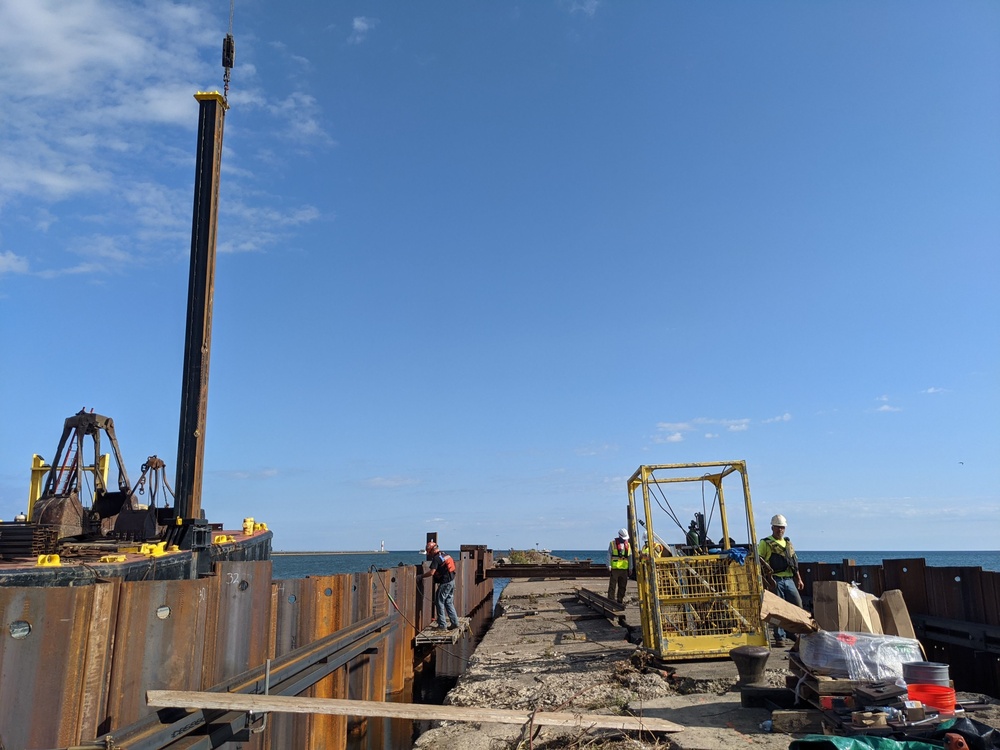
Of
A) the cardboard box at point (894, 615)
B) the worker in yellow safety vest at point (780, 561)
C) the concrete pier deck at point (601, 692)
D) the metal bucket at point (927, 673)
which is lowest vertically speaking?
the concrete pier deck at point (601, 692)

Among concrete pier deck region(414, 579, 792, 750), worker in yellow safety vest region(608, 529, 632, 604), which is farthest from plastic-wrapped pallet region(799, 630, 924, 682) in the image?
worker in yellow safety vest region(608, 529, 632, 604)

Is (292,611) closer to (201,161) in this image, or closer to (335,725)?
(335,725)

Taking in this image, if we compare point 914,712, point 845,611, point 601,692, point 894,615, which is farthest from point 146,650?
point 894,615

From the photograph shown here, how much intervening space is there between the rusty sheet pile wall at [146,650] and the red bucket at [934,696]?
5.02 meters

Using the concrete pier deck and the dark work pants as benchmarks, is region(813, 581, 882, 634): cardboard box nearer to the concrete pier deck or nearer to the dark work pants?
the concrete pier deck

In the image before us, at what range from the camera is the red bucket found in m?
5.44

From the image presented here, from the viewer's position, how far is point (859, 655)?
20.2 feet

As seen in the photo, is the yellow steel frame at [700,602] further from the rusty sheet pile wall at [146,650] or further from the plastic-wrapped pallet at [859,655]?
the rusty sheet pile wall at [146,650]

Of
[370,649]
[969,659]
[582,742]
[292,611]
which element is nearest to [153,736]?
[292,611]

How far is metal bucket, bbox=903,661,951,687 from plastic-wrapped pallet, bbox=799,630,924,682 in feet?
1.11

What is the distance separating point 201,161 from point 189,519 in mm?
8218

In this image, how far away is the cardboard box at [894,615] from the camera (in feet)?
24.0

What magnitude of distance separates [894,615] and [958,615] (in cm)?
173

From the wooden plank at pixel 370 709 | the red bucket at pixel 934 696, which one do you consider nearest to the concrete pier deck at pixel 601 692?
the wooden plank at pixel 370 709
